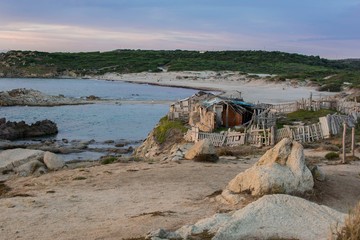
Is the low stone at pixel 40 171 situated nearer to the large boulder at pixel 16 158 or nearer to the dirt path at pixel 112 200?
the dirt path at pixel 112 200

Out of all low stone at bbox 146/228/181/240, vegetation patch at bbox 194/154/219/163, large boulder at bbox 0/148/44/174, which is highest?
low stone at bbox 146/228/181/240

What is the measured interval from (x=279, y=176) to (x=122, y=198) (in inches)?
207

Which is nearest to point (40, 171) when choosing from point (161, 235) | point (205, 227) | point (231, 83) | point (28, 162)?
point (28, 162)

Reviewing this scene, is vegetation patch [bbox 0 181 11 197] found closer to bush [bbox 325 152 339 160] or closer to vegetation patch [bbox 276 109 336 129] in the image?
bush [bbox 325 152 339 160]

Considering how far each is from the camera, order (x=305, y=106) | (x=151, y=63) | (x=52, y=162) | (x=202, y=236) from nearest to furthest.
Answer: (x=202, y=236), (x=52, y=162), (x=305, y=106), (x=151, y=63)

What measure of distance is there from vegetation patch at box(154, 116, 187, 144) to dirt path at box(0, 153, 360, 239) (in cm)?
1147

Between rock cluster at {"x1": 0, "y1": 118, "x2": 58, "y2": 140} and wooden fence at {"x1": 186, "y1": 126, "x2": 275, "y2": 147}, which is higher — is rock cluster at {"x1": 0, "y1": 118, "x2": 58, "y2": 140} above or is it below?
below

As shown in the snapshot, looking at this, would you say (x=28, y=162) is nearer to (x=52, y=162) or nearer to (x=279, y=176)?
(x=52, y=162)

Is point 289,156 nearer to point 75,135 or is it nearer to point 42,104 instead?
point 75,135

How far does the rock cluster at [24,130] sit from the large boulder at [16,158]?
1801 centimetres

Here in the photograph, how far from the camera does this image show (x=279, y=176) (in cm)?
1581

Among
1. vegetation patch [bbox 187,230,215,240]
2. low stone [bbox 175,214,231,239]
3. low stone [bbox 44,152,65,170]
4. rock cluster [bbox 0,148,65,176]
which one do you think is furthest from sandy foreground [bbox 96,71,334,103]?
vegetation patch [bbox 187,230,215,240]

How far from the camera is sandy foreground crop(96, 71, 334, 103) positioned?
234ft

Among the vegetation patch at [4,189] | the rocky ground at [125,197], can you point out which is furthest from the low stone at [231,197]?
the vegetation patch at [4,189]
